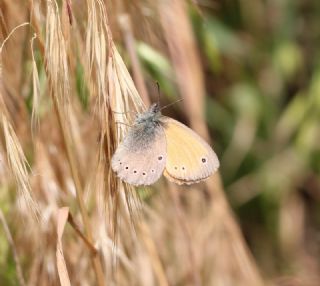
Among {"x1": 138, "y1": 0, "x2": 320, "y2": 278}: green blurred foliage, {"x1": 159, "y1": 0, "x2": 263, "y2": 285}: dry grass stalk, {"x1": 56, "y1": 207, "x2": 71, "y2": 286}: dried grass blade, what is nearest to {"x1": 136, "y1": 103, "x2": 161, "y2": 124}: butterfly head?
{"x1": 56, "y1": 207, "x2": 71, "y2": 286}: dried grass blade

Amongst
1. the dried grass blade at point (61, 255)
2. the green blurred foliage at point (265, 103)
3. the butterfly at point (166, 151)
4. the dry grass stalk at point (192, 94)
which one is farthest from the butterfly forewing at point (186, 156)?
the green blurred foliage at point (265, 103)

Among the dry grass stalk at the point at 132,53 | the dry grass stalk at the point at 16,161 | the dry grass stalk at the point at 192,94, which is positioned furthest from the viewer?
the dry grass stalk at the point at 192,94

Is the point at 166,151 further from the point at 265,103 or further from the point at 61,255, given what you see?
the point at 265,103

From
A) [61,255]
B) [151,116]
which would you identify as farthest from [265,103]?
[61,255]

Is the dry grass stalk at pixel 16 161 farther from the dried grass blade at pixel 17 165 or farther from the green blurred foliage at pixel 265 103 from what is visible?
the green blurred foliage at pixel 265 103

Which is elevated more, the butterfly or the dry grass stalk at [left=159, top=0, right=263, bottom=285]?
the butterfly

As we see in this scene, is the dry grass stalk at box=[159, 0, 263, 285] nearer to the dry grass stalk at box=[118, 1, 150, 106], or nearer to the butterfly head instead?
the dry grass stalk at box=[118, 1, 150, 106]
